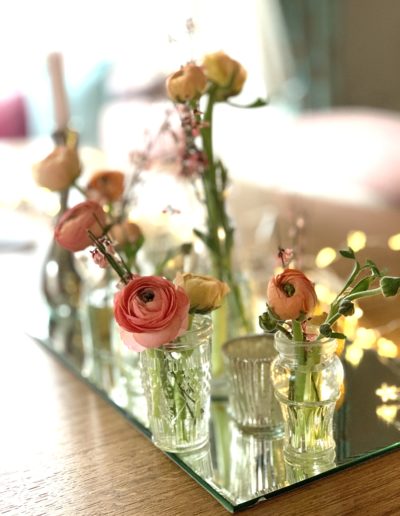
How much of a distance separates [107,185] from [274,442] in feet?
1.39

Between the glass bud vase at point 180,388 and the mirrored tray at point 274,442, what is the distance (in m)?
0.02

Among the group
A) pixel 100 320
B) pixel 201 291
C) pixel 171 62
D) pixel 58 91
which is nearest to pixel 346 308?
pixel 201 291

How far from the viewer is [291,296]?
70 cm

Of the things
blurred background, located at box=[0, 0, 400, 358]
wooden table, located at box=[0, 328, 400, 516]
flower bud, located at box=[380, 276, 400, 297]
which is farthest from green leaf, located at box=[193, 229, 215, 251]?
blurred background, located at box=[0, 0, 400, 358]

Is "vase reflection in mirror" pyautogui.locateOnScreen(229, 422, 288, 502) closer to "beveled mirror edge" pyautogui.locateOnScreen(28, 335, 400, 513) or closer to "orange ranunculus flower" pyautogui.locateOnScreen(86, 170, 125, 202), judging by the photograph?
"beveled mirror edge" pyautogui.locateOnScreen(28, 335, 400, 513)

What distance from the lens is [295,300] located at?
2.28 ft

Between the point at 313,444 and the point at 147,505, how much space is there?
178 millimetres

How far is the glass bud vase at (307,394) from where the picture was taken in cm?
76

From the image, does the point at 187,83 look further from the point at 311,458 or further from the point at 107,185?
the point at 311,458

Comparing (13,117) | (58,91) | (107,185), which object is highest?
(58,91)

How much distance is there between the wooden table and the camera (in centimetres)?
73

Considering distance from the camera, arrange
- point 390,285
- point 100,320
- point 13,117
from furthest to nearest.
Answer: point 13,117 < point 100,320 < point 390,285

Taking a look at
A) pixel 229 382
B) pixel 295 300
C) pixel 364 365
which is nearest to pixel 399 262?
pixel 364 365

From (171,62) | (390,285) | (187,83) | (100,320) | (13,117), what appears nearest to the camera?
(390,285)
